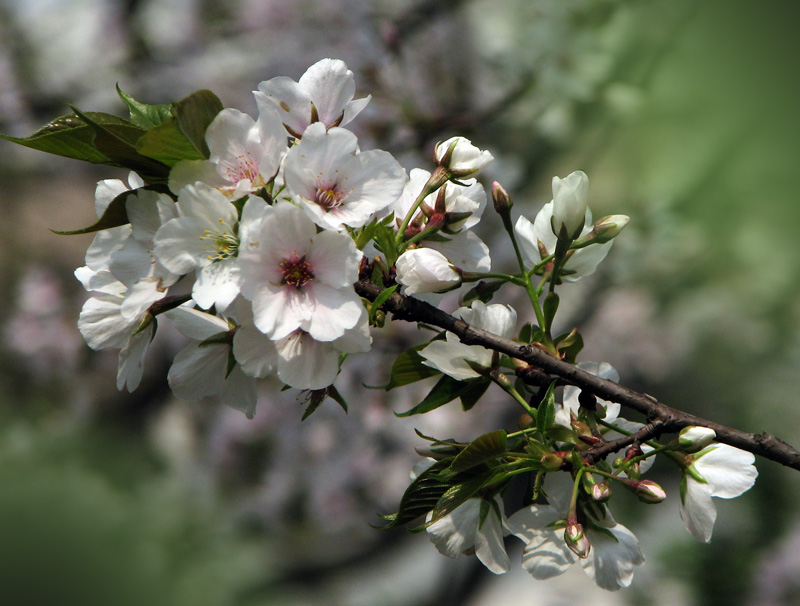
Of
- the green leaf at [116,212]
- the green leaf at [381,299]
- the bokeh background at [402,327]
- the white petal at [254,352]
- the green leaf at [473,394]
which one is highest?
the green leaf at [116,212]

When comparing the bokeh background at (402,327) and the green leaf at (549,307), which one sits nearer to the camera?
the green leaf at (549,307)

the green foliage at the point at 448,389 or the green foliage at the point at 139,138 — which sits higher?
the green foliage at the point at 139,138

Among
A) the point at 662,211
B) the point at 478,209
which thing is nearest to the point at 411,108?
the point at 662,211

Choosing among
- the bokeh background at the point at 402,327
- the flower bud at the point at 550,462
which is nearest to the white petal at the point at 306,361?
the flower bud at the point at 550,462

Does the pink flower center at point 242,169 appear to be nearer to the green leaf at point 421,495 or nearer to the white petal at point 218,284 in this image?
the white petal at point 218,284

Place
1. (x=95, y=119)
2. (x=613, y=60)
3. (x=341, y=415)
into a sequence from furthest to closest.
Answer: (x=341, y=415)
(x=613, y=60)
(x=95, y=119)

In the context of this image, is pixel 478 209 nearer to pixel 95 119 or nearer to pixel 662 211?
pixel 95 119

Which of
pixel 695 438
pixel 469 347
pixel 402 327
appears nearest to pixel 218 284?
pixel 469 347

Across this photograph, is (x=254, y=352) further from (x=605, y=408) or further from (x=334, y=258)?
(x=605, y=408)
